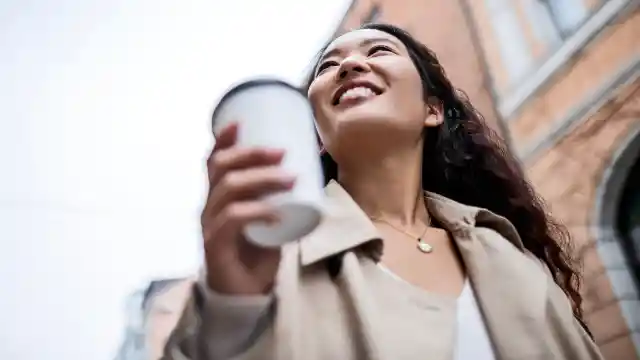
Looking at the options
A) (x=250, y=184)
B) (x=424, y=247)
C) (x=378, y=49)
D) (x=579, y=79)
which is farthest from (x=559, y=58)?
(x=250, y=184)

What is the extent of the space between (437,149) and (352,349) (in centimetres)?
37

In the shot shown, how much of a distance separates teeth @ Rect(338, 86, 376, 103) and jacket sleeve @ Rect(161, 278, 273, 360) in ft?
0.93

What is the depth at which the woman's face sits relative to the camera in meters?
0.74

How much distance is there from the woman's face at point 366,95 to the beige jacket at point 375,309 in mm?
67

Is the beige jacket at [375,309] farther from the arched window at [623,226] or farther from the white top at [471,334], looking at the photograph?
the arched window at [623,226]

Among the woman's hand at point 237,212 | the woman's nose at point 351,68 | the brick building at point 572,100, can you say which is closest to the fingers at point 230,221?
the woman's hand at point 237,212

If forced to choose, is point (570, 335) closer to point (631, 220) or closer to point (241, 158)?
point (631, 220)

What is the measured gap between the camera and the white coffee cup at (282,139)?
467 mm

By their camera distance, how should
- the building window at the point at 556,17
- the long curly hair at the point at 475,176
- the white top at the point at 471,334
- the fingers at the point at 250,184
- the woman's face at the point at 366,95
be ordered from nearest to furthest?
the fingers at the point at 250,184 < the white top at the point at 471,334 < the woman's face at the point at 366,95 < the long curly hair at the point at 475,176 < the building window at the point at 556,17

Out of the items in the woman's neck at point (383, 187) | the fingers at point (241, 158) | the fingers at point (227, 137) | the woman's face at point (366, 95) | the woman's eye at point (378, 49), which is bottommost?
the woman's neck at point (383, 187)

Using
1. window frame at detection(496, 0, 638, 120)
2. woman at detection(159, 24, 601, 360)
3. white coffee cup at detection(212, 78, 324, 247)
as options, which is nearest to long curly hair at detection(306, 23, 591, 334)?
woman at detection(159, 24, 601, 360)

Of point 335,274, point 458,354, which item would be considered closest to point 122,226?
point 335,274

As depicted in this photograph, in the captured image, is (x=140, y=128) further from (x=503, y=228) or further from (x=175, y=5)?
(x=503, y=228)

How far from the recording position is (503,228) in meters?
0.78
